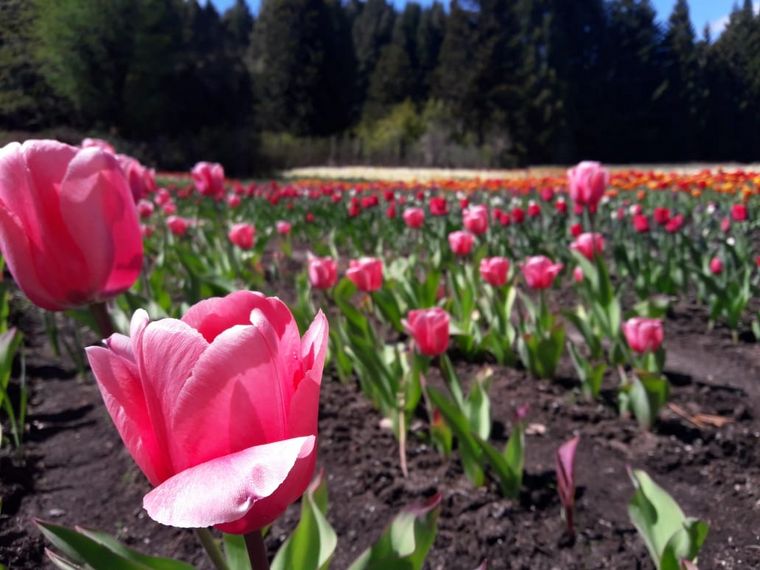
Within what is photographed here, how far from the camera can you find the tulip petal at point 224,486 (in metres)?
0.46

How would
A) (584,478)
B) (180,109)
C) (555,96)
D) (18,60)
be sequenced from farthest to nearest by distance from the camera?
(555,96) < (180,109) < (18,60) < (584,478)

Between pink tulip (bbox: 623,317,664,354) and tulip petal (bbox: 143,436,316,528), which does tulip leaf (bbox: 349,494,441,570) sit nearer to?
tulip petal (bbox: 143,436,316,528)

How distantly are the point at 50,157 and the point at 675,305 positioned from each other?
3.76 metres

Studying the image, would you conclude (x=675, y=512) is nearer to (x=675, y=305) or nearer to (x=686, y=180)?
(x=675, y=305)

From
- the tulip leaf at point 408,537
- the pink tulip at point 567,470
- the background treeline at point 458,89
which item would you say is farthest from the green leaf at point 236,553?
the background treeline at point 458,89

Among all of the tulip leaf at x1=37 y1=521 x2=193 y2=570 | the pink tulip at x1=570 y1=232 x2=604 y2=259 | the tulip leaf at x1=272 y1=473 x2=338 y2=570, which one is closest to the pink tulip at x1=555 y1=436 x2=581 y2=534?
the tulip leaf at x1=272 y1=473 x2=338 y2=570

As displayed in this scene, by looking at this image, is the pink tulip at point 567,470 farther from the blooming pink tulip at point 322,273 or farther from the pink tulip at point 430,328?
the blooming pink tulip at point 322,273

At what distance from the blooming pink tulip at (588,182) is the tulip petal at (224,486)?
2724mm

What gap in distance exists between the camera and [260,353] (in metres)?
0.54

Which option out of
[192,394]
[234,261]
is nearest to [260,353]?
[192,394]

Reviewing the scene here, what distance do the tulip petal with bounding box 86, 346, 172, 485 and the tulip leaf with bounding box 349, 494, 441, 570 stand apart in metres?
Answer: 0.41

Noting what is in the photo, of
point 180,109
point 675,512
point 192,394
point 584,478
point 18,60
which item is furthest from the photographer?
point 180,109

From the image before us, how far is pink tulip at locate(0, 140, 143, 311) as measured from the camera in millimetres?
871

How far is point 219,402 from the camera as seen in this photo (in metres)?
0.53
